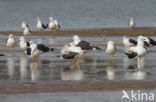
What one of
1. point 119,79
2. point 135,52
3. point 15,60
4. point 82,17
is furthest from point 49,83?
point 82,17

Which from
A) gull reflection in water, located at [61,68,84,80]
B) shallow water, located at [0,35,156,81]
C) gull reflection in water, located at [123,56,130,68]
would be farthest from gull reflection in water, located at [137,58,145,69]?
gull reflection in water, located at [61,68,84,80]

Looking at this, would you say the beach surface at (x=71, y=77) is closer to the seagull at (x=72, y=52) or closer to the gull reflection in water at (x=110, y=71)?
the gull reflection in water at (x=110, y=71)

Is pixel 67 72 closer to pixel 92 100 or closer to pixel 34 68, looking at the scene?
pixel 34 68

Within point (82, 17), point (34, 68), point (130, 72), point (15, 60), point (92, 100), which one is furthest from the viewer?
point (82, 17)

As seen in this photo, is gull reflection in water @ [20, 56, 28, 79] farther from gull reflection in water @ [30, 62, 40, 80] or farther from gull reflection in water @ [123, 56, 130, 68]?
gull reflection in water @ [123, 56, 130, 68]

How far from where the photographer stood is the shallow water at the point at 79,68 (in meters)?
17.1

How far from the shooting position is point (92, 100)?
13.1 m

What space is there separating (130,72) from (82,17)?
4166cm

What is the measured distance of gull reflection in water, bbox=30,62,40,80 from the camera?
56.7 feet

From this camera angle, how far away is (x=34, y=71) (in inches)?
738

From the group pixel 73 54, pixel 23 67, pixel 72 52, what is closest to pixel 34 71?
pixel 23 67

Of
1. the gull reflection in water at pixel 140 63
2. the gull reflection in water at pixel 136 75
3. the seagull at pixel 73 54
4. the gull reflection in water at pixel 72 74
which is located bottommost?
the gull reflection in water at pixel 136 75

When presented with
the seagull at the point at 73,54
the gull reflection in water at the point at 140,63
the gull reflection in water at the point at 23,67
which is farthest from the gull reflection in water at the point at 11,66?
the gull reflection in water at the point at 140,63

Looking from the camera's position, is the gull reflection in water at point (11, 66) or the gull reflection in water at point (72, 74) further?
the gull reflection in water at point (11, 66)
